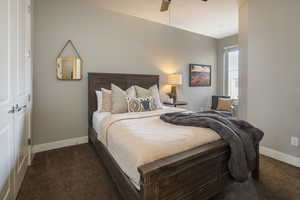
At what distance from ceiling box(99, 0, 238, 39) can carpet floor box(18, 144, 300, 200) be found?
297 cm

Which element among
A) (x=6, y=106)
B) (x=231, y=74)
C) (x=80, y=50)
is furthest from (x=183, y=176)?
(x=231, y=74)

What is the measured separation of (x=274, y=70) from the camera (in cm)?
246

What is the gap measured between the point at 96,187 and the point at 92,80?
2028 mm

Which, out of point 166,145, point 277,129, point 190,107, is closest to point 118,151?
point 166,145

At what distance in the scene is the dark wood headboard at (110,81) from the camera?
310 centimetres

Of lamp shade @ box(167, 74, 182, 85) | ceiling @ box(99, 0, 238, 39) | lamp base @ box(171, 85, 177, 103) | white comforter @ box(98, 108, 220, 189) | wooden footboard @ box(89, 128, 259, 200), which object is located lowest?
wooden footboard @ box(89, 128, 259, 200)

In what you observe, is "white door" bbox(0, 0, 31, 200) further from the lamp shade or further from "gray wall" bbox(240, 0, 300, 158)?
"gray wall" bbox(240, 0, 300, 158)

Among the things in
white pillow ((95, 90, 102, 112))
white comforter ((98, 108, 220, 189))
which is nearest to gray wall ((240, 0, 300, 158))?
white comforter ((98, 108, 220, 189))

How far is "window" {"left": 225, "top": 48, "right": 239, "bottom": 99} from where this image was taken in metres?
4.81

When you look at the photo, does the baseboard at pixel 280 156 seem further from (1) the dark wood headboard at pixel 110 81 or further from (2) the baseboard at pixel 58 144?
(2) the baseboard at pixel 58 144

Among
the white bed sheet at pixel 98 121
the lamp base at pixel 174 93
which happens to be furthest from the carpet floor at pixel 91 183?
the lamp base at pixel 174 93

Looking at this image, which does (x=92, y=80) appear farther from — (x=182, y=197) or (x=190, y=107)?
(x=190, y=107)

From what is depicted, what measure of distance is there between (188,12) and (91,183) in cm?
369

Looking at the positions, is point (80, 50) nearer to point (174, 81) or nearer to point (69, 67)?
point (69, 67)
